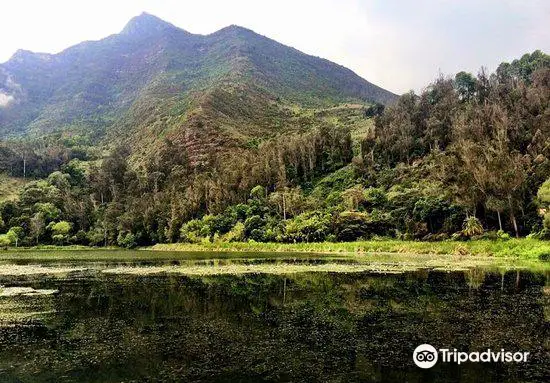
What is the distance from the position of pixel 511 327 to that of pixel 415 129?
395ft

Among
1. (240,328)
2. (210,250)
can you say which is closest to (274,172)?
(210,250)

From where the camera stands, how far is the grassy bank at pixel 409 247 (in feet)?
216

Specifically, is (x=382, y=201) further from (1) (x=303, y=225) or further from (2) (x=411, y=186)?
(1) (x=303, y=225)

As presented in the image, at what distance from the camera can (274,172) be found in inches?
5709

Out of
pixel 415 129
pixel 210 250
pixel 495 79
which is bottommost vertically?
pixel 210 250

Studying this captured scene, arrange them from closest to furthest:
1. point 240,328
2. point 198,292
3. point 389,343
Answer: point 389,343 → point 240,328 → point 198,292

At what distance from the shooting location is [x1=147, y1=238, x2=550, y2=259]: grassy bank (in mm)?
65881

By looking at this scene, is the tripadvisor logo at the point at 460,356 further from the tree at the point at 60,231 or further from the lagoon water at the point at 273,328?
the tree at the point at 60,231

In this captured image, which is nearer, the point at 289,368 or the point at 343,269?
the point at 289,368

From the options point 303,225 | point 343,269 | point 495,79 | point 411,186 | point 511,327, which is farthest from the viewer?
point 495,79

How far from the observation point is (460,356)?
62.5 feet

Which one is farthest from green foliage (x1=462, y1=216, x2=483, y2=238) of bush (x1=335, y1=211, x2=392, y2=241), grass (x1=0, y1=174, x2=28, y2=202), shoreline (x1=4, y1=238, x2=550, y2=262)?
grass (x1=0, y1=174, x2=28, y2=202)

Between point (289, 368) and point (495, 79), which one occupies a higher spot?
point (495, 79)

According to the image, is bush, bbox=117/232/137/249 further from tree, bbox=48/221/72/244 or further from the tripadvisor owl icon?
the tripadvisor owl icon
